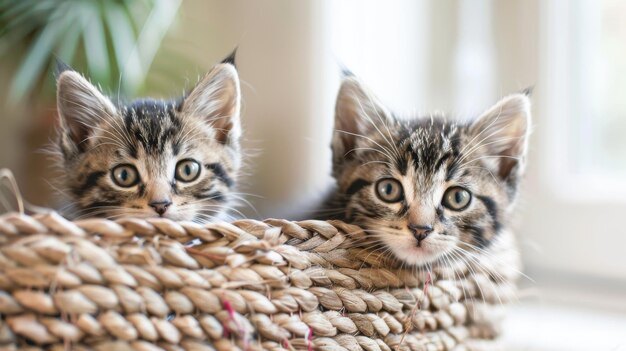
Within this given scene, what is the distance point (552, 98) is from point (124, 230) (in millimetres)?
1336

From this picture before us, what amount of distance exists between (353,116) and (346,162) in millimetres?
93

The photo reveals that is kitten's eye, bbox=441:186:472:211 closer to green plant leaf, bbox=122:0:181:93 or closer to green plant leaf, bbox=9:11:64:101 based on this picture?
green plant leaf, bbox=122:0:181:93

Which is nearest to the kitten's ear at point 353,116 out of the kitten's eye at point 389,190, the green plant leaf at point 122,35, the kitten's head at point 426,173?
the kitten's head at point 426,173

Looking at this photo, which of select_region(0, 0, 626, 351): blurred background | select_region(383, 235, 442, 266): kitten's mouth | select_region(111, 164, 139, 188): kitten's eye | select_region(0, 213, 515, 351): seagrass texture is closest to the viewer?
select_region(0, 213, 515, 351): seagrass texture

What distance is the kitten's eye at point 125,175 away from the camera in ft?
3.49

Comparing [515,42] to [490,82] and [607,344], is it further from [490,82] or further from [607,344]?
[607,344]

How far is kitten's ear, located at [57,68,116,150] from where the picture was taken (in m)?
1.09

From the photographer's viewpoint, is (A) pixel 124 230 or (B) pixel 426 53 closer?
(A) pixel 124 230

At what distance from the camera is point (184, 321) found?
0.71 metres

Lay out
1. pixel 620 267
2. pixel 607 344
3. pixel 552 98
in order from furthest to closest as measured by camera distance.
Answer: pixel 552 98
pixel 620 267
pixel 607 344

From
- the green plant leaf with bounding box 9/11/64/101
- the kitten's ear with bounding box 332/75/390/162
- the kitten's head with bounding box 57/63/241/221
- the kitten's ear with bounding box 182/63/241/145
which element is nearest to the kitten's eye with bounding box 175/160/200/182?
the kitten's head with bounding box 57/63/241/221

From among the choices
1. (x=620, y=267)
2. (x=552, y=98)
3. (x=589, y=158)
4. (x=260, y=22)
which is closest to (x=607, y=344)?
(x=620, y=267)

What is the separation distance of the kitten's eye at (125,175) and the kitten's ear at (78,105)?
12 centimetres

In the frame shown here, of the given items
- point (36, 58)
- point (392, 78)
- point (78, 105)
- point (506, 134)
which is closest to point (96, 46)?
point (36, 58)
